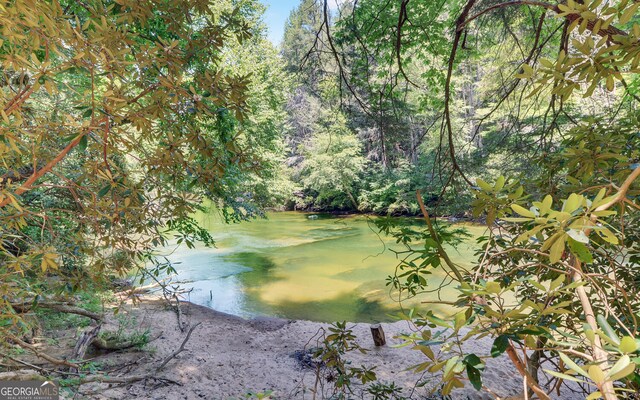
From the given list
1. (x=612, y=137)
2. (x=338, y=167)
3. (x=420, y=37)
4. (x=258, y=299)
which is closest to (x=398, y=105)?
(x=420, y=37)

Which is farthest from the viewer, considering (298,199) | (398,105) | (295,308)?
(298,199)

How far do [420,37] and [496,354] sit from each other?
3015 millimetres

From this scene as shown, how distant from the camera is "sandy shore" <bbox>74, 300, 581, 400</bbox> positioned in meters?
2.63

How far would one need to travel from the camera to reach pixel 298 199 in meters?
16.9

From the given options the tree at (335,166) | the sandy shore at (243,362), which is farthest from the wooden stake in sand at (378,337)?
the tree at (335,166)

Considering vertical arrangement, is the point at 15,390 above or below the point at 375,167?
below

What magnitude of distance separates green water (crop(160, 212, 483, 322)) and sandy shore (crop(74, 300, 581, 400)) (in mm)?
678

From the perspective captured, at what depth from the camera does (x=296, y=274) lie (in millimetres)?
7070

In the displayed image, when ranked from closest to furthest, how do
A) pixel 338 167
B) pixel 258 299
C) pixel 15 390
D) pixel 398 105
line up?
pixel 15 390 < pixel 398 105 < pixel 258 299 < pixel 338 167

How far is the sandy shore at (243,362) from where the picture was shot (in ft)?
8.64

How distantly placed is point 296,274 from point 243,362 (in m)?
3.67

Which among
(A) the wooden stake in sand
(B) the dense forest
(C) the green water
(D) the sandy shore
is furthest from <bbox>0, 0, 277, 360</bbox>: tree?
(A) the wooden stake in sand

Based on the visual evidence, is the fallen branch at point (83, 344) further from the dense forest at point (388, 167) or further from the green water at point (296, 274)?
the green water at point (296, 274)

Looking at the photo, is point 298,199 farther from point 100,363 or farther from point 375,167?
point 100,363
